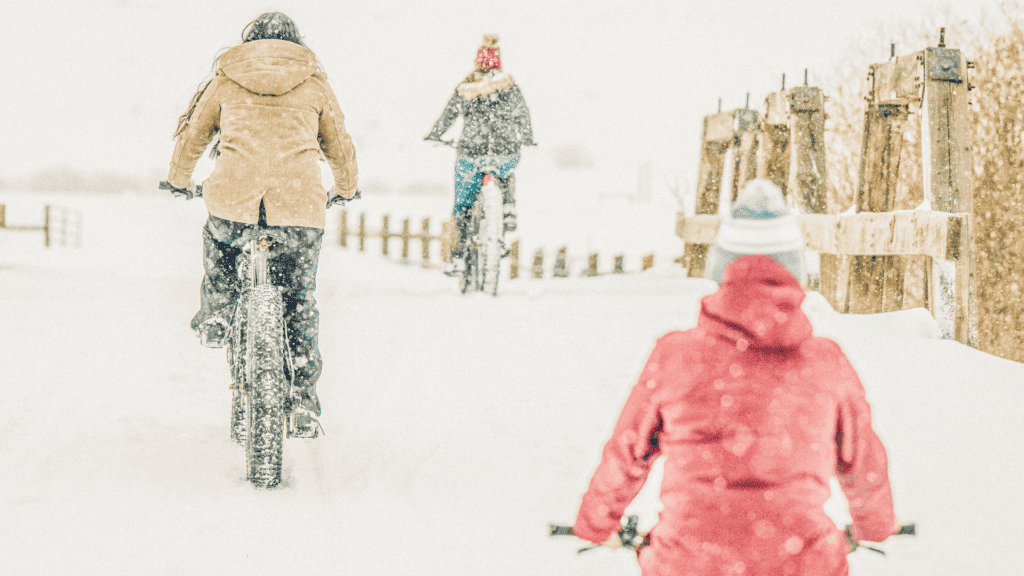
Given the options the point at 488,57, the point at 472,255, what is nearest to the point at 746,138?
the point at 488,57

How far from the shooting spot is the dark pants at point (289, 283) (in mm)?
4035

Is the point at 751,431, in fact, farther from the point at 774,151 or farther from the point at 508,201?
the point at 774,151

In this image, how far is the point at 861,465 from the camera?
1910mm

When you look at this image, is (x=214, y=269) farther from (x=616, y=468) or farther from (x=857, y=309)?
(x=857, y=309)

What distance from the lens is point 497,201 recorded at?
8.56 meters

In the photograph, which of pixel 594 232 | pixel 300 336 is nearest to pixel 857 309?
pixel 300 336

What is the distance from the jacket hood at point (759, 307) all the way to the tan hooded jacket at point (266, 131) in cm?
246

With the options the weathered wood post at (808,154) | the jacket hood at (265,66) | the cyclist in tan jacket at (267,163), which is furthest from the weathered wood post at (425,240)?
the jacket hood at (265,66)

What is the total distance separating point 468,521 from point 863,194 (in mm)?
5825

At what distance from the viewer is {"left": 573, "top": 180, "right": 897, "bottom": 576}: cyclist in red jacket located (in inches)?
71.2

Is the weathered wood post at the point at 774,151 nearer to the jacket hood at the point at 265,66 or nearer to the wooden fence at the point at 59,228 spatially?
the jacket hood at the point at 265,66

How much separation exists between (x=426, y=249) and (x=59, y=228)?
1126 cm

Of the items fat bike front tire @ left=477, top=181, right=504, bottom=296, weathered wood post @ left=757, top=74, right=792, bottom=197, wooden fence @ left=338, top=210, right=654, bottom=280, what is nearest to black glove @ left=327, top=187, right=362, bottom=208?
fat bike front tire @ left=477, top=181, right=504, bottom=296

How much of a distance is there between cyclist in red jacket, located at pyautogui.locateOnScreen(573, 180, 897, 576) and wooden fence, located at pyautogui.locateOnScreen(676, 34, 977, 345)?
4.72 meters
